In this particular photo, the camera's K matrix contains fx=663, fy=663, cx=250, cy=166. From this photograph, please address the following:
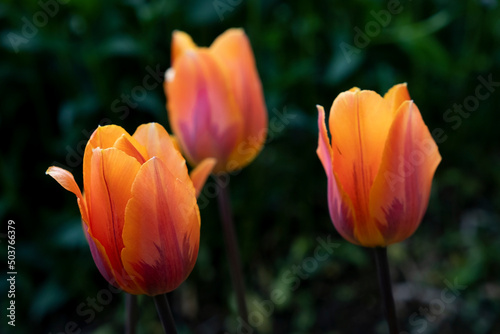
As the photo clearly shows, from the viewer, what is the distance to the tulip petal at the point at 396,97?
0.81m

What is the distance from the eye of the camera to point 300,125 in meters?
2.06

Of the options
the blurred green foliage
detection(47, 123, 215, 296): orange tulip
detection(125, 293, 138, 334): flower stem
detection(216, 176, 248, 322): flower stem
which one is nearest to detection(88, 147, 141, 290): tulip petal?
detection(47, 123, 215, 296): orange tulip

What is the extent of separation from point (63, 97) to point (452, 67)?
1.30m

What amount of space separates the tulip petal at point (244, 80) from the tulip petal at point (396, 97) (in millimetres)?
530

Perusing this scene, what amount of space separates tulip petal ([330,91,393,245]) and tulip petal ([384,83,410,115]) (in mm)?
11

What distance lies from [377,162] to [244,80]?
0.56 meters

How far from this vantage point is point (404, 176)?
0.80 m

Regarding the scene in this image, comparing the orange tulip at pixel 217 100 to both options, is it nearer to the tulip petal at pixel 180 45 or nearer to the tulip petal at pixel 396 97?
the tulip petal at pixel 180 45

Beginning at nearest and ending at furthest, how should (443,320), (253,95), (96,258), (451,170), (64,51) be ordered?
(96,258) < (253,95) < (443,320) < (64,51) < (451,170)

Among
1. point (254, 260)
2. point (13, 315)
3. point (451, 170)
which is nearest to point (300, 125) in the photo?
point (254, 260)

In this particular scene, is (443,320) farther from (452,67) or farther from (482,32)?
(482,32)

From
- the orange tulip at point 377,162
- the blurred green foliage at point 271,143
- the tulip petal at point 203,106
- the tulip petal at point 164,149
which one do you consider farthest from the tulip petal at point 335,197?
the blurred green foliage at point 271,143

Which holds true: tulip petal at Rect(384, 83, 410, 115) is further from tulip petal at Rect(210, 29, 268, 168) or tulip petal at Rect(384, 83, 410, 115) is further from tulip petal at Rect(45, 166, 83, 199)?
tulip petal at Rect(210, 29, 268, 168)

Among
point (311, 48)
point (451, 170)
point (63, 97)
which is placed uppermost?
point (63, 97)
